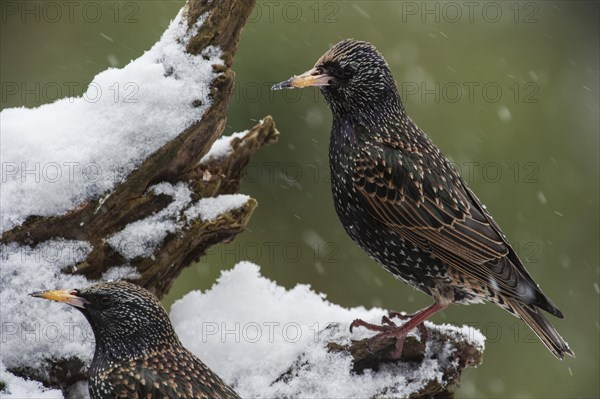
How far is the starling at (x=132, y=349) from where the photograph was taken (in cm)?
381

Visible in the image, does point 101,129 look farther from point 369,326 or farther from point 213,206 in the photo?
point 369,326

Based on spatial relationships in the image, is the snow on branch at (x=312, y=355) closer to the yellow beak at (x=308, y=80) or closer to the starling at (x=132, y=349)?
the starling at (x=132, y=349)

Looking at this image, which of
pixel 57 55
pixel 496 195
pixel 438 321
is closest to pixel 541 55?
pixel 496 195

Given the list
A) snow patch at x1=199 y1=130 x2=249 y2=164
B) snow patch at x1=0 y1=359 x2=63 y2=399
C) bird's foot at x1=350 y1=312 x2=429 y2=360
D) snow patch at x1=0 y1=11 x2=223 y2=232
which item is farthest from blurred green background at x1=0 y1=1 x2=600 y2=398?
snow patch at x1=0 y1=359 x2=63 y2=399

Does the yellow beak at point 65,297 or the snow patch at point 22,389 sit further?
the snow patch at point 22,389

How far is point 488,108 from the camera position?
6570 mm

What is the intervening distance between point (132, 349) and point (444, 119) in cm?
337

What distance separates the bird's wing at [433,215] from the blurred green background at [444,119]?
2.05m

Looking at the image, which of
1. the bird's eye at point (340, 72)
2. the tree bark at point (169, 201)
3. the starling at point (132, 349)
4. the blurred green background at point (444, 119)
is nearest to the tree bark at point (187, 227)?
the tree bark at point (169, 201)

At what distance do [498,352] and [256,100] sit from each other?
246 cm

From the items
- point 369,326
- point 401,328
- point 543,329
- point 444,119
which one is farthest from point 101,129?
point 444,119

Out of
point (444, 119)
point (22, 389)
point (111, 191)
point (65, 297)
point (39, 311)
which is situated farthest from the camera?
point (444, 119)

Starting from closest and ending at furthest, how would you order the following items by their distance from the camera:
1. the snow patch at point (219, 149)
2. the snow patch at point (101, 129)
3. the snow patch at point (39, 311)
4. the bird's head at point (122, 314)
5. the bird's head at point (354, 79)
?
the bird's head at point (122, 314) → the snow patch at point (39, 311) → the snow patch at point (101, 129) → the bird's head at point (354, 79) → the snow patch at point (219, 149)

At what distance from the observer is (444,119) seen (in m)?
6.63
